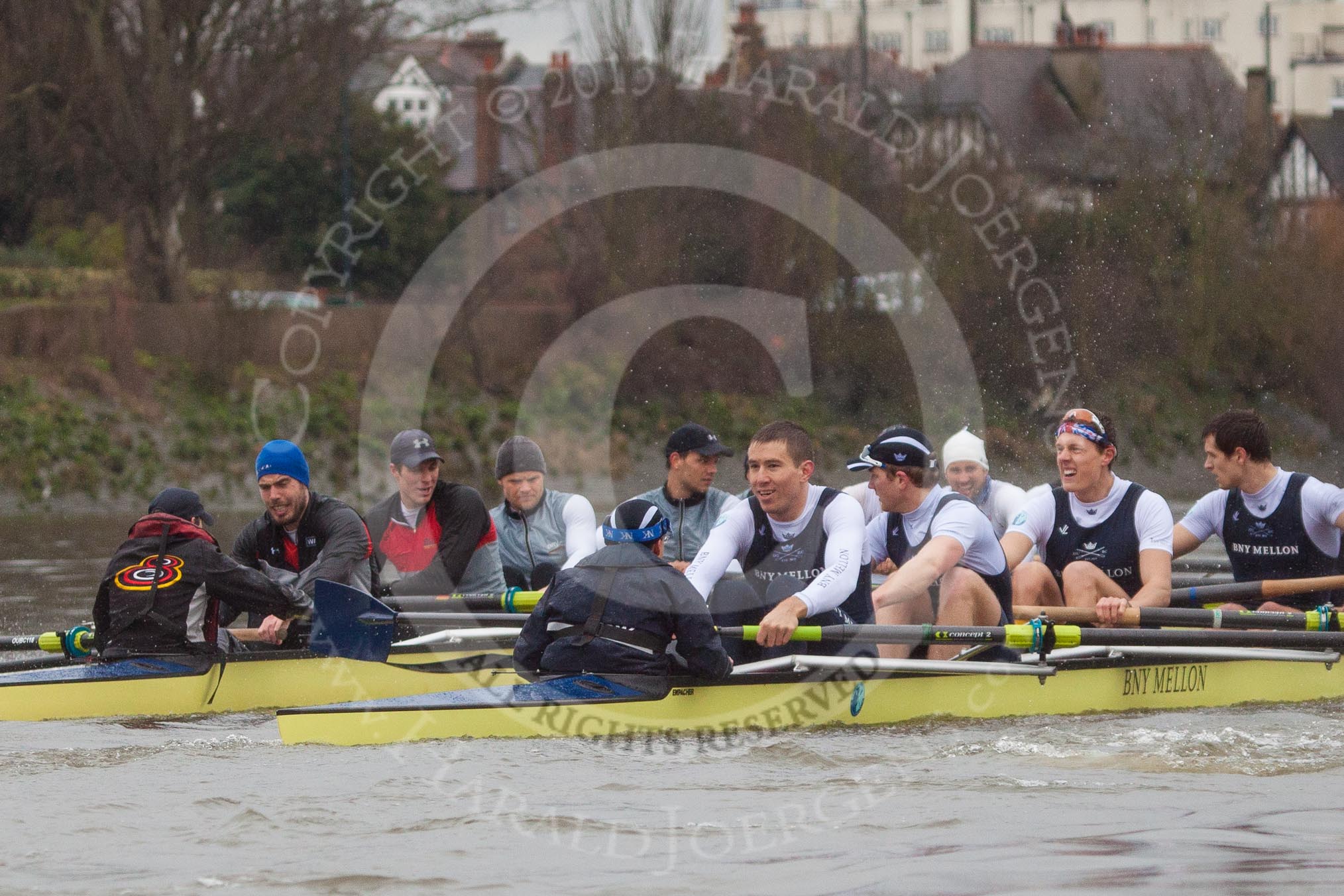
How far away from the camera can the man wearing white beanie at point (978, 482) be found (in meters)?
9.52

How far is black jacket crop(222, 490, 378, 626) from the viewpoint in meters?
7.98

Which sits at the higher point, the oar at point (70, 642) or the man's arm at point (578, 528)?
the man's arm at point (578, 528)

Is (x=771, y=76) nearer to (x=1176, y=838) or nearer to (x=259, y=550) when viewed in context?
(x=259, y=550)

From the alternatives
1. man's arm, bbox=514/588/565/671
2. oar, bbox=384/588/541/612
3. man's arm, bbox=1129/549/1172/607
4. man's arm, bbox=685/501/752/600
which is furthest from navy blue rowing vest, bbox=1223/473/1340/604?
man's arm, bbox=514/588/565/671

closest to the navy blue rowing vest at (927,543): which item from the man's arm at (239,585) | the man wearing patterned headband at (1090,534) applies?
the man wearing patterned headband at (1090,534)

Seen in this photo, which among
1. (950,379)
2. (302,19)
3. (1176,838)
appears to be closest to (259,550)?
(1176,838)

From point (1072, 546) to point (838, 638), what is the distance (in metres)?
1.95

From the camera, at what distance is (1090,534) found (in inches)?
330

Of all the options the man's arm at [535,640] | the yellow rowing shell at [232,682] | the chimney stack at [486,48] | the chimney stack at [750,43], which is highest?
the chimney stack at [486,48]

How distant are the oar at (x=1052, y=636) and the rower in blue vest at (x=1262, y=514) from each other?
2.52 ft

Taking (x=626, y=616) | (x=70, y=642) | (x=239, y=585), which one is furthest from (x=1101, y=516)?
(x=70, y=642)

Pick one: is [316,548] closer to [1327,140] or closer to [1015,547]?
[1015,547]

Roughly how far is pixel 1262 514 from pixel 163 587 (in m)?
5.70

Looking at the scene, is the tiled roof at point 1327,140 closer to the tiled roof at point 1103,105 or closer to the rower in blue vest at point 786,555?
the tiled roof at point 1103,105
